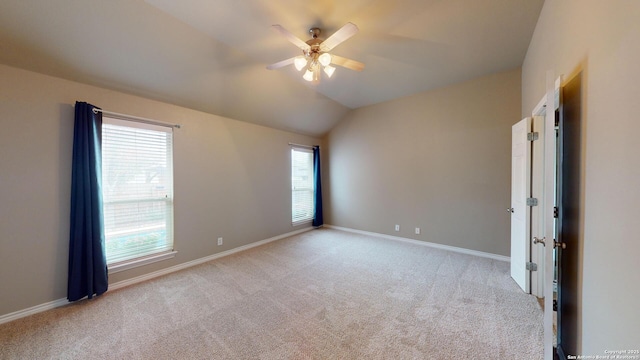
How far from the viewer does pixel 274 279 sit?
2908mm

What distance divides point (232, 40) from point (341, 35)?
141 cm

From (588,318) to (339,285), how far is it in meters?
2.06

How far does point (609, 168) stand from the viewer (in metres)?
1.04

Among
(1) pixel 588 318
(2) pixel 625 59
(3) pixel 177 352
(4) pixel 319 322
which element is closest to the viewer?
(2) pixel 625 59

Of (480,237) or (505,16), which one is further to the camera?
(480,237)

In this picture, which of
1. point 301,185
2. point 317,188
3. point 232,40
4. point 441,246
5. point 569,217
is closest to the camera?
point 569,217

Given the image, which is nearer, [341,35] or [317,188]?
[341,35]

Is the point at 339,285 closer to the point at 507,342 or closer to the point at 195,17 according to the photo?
the point at 507,342

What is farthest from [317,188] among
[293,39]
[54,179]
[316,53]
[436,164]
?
[54,179]

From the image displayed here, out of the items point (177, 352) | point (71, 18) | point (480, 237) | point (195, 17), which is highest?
point (195, 17)

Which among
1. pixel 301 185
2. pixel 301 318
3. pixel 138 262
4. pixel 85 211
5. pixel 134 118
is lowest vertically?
pixel 301 318

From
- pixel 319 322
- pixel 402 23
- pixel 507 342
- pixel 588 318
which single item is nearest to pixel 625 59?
pixel 588 318

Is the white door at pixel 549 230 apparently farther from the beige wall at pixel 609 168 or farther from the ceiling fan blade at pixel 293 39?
the ceiling fan blade at pixel 293 39

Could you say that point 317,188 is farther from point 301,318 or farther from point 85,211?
point 85,211
